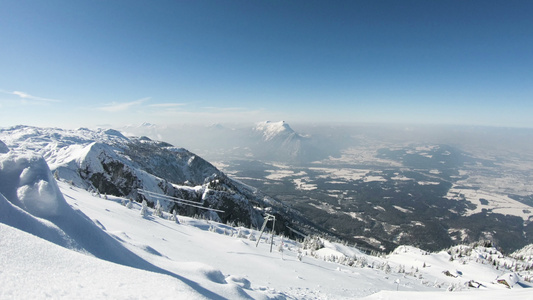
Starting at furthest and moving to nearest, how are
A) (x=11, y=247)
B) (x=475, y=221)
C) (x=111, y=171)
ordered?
(x=475, y=221)
(x=111, y=171)
(x=11, y=247)

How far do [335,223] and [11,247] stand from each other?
179982mm

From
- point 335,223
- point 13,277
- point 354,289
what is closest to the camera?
point 13,277

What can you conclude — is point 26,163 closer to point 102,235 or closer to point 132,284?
point 102,235

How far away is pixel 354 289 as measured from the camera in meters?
11.8

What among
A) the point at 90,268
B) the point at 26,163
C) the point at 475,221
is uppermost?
the point at 26,163

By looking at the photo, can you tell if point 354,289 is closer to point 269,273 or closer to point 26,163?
point 269,273

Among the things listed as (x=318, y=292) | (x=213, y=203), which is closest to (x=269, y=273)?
(x=318, y=292)

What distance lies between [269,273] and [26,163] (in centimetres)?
942

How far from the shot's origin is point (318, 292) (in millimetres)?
9820

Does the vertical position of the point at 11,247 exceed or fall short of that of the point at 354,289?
it exceeds it

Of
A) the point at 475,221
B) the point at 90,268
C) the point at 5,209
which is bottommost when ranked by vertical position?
the point at 475,221

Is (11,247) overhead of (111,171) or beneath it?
overhead

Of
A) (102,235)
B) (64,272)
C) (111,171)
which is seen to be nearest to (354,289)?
(102,235)

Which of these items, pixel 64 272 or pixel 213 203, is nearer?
pixel 64 272
